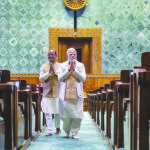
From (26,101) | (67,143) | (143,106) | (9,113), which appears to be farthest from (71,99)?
(143,106)

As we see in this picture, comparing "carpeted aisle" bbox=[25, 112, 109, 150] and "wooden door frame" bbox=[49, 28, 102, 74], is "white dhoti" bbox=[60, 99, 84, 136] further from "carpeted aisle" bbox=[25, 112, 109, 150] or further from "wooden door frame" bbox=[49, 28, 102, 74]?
"wooden door frame" bbox=[49, 28, 102, 74]

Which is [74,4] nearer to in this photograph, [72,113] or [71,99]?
[71,99]

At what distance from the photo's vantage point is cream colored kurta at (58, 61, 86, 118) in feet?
15.5

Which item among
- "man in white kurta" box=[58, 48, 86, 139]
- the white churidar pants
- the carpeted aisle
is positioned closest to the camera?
the carpeted aisle

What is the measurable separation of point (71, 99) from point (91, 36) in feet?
24.7

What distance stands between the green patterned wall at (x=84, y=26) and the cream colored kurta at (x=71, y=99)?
7.27 meters

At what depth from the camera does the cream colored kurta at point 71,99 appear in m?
4.71

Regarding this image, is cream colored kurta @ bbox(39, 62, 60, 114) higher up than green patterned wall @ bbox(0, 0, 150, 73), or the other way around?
green patterned wall @ bbox(0, 0, 150, 73)

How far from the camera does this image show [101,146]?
13.2ft

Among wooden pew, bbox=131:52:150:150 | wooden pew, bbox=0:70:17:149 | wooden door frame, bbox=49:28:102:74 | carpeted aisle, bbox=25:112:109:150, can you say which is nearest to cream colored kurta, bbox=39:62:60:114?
carpeted aisle, bbox=25:112:109:150

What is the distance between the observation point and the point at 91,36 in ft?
39.4

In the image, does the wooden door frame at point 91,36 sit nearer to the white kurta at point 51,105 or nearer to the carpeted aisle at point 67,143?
the white kurta at point 51,105

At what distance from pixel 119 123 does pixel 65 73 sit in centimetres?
164

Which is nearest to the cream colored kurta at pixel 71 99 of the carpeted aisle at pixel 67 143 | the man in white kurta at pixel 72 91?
the man in white kurta at pixel 72 91
